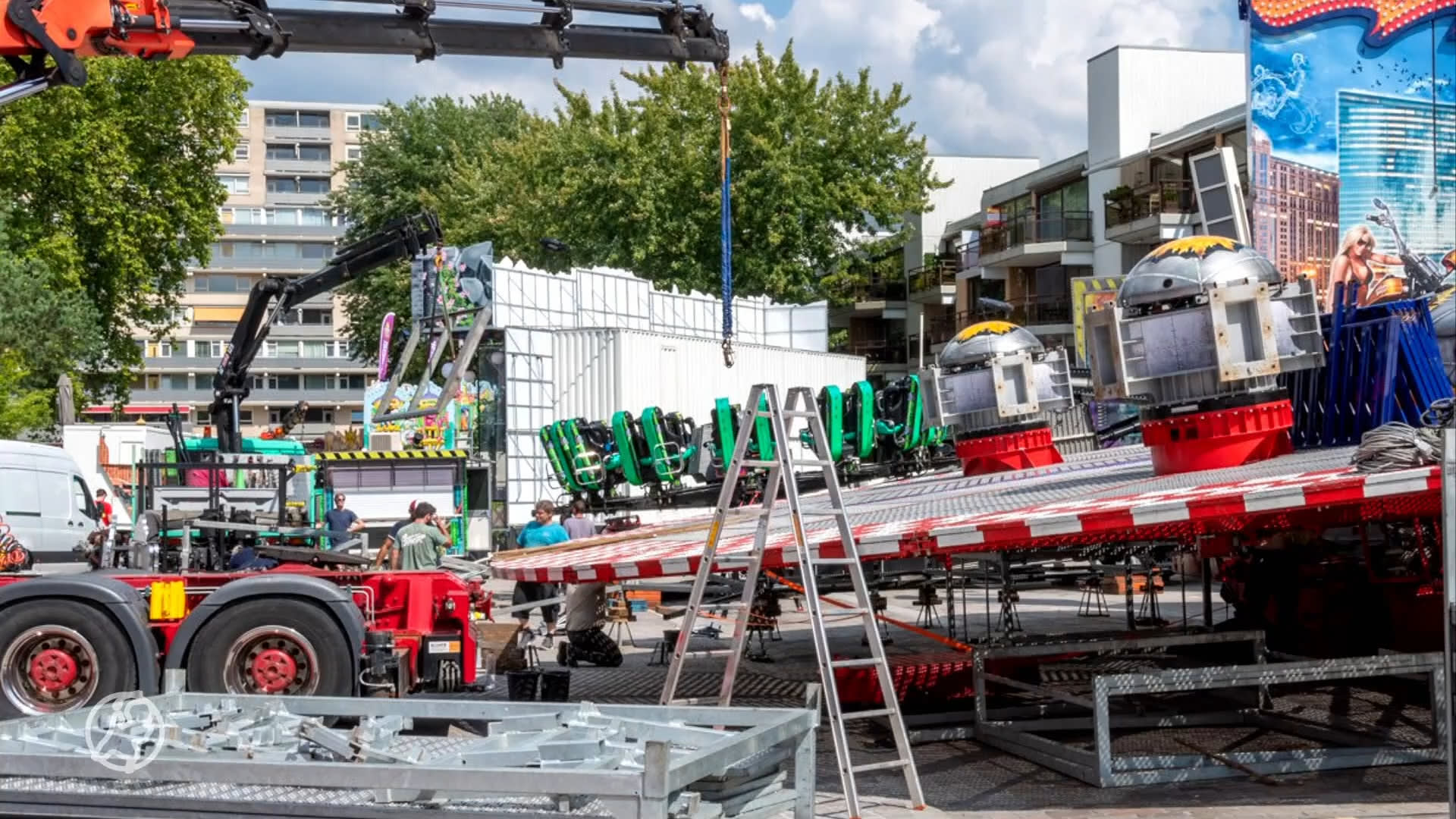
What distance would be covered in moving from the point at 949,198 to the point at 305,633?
5452 cm

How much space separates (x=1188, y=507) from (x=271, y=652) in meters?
6.40

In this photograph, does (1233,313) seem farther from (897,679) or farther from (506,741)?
(506,741)

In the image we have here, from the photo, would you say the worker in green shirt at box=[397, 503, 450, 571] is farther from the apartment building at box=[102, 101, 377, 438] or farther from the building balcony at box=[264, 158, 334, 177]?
the building balcony at box=[264, 158, 334, 177]

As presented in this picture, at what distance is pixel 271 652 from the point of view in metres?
11.9

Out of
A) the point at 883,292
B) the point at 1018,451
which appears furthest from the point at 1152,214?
the point at 1018,451

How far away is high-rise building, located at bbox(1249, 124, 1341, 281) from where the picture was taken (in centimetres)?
2448

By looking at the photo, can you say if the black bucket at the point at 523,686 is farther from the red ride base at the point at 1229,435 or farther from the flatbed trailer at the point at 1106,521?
the red ride base at the point at 1229,435

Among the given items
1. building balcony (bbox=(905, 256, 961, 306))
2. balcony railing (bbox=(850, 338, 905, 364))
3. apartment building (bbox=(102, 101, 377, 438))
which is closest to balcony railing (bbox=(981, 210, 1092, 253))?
building balcony (bbox=(905, 256, 961, 306))

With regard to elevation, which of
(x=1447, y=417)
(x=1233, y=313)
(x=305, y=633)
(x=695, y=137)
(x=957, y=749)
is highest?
(x=695, y=137)

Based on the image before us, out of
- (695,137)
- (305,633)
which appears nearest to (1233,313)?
A: (305,633)

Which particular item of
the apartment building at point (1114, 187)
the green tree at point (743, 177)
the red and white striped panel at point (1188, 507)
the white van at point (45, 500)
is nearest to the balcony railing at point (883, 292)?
the apartment building at point (1114, 187)

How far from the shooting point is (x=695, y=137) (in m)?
47.8

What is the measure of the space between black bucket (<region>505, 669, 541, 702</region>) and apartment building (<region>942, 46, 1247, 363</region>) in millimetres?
27477

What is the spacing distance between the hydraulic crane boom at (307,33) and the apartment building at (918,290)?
45996mm
